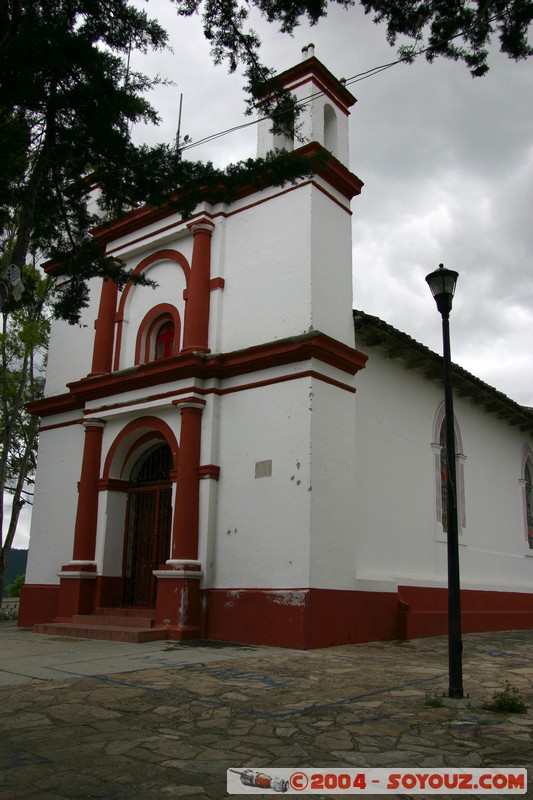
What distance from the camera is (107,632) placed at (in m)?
10.5

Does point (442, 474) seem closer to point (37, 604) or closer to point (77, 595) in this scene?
point (77, 595)

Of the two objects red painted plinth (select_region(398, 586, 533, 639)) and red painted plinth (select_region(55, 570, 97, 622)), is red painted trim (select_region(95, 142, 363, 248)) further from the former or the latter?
red painted plinth (select_region(398, 586, 533, 639))

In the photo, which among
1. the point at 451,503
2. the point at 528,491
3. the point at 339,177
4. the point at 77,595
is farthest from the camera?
the point at 528,491

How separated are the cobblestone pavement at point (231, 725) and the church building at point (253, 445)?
2.53 m

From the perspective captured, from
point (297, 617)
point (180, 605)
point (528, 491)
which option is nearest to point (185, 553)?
point (180, 605)

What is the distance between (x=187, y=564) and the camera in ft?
35.3

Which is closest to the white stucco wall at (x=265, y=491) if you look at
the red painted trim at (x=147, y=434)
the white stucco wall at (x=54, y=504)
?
the red painted trim at (x=147, y=434)

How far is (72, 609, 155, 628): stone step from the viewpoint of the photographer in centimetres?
1087

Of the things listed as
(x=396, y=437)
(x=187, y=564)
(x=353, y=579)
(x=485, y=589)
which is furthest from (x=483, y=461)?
(x=187, y=564)

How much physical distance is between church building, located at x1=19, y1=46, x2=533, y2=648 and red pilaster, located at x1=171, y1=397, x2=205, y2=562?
3cm

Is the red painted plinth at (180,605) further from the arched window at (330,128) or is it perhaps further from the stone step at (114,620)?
the arched window at (330,128)

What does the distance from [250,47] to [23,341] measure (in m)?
10.6

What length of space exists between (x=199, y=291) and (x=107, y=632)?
5683 millimetres

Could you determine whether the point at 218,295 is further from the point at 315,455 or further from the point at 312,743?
the point at 312,743
